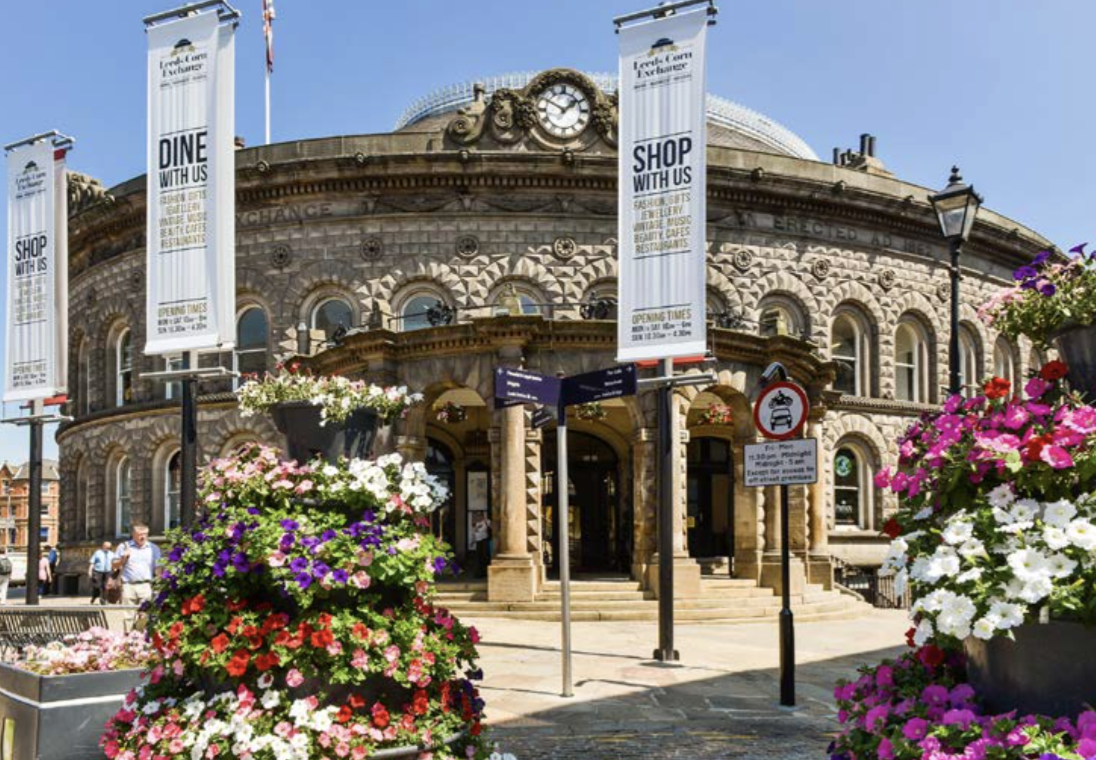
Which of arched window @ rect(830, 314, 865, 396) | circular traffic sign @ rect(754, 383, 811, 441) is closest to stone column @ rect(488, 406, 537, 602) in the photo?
circular traffic sign @ rect(754, 383, 811, 441)

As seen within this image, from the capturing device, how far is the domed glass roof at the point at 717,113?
1551 inches

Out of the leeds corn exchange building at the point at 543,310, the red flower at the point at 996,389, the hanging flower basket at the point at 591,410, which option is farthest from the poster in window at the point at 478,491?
the red flower at the point at 996,389

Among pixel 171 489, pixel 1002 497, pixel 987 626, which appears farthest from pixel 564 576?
pixel 171 489

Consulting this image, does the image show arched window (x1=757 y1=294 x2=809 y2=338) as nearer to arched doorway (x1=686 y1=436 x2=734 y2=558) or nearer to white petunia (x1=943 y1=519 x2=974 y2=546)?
arched doorway (x1=686 y1=436 x2=734 y2=558)

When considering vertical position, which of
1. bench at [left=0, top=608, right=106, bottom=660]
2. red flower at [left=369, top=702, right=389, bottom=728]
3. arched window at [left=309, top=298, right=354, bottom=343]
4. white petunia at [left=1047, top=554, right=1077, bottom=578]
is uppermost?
arched window at [left=309, top=298, right=354, bottom=343]

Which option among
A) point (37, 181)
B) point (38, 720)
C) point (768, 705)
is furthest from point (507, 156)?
point (38, 720)

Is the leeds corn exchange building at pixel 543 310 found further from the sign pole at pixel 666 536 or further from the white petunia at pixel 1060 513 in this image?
the white petunia at pixel 1060 513

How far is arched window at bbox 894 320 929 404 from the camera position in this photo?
29906 mm

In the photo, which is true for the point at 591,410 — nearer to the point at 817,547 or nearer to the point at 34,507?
the point at 817,547

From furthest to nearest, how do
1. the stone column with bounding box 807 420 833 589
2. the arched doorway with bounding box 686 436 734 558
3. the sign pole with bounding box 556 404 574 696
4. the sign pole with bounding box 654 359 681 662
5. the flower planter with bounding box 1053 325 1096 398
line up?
the arched doorway with bounding box 686 436 734 558
the stone column with bounding box 807 420 833 589
the sign pole with bounding box 654 359 681 662
the sign pole with bounding box 556 404 574 696
the flower planter with bounding box 1053 325 1096 398

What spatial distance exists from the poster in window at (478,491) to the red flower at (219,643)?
20046mm

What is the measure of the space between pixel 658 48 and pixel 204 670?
10081mm

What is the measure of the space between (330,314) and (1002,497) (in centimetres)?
2382

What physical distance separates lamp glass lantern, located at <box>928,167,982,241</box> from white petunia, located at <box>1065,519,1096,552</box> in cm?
972
